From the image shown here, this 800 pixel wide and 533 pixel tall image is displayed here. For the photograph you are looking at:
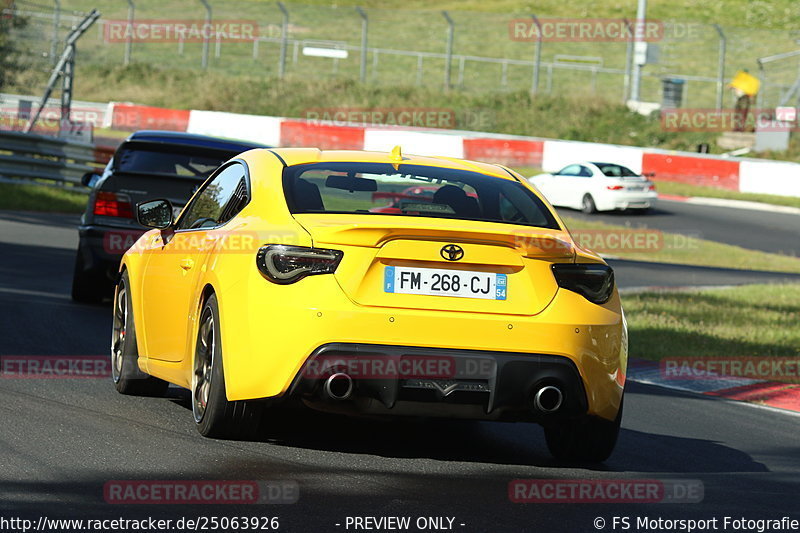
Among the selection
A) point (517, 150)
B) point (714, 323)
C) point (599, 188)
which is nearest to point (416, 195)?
point (714, 323)

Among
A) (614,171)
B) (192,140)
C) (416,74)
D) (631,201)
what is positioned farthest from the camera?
(416,74)

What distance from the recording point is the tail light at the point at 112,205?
12406mm

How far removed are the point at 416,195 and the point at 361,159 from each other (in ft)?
1.48

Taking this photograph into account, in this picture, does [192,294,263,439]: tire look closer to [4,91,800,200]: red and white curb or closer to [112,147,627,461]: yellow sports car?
[112,147,627,461]: yellow sports car

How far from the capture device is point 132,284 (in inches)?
329

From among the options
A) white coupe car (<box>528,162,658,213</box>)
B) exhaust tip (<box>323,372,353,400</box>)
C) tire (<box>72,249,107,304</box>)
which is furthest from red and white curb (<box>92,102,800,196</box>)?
exhaust tip (<box>323,372,353,400</box>)

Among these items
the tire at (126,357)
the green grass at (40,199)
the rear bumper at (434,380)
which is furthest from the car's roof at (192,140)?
the green grass at (40,199)

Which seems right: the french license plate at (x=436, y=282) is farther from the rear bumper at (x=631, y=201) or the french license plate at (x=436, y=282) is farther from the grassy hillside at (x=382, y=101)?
the grassy hillside at (x=382, y=101)

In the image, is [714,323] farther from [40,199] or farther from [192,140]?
[40,199]

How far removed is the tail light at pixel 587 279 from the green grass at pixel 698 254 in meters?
17.2

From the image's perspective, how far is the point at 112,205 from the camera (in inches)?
490

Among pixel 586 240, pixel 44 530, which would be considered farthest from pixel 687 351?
pixel 586 240

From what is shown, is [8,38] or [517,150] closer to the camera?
[8,38]

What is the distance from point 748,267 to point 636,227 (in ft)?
16.7
